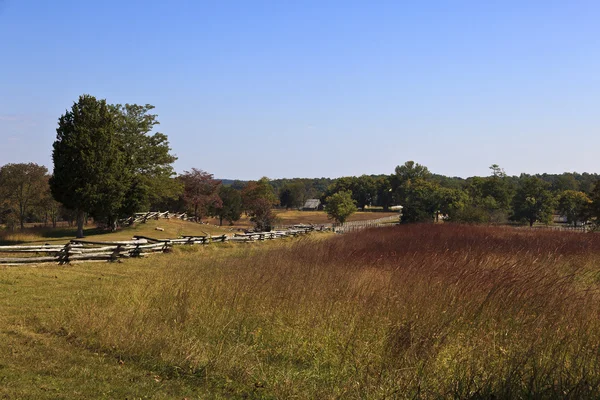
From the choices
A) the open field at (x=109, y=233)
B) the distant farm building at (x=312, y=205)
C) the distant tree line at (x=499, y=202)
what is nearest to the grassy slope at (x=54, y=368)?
the open field at (x=109, y=233)

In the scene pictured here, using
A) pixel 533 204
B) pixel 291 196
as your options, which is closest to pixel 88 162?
pixel 533 204

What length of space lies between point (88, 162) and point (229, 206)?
148 feet

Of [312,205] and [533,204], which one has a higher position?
[312,205]

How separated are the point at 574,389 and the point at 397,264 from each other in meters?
7.16

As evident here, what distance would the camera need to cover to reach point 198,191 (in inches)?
2480

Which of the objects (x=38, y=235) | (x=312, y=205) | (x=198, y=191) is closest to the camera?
(x=38, y=235)

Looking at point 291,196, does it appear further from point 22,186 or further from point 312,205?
point 22,186

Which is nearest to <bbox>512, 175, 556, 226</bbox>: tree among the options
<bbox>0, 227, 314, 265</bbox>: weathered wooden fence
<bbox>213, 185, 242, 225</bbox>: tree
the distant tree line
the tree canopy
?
the distant tree line

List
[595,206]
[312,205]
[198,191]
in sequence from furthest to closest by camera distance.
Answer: [312,205]
[198,191]
[595,206]

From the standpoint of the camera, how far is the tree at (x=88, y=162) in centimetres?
3338

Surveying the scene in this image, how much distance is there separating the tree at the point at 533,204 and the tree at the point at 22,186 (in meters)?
72.3

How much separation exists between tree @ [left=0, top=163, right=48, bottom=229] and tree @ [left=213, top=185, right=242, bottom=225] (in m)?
26.3

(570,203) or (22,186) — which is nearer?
(22,186)

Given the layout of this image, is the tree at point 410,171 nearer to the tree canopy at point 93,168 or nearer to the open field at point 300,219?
the open field at point 300,219
